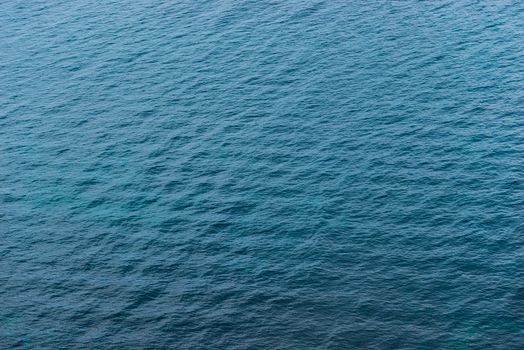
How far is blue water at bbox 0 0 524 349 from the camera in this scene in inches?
4318

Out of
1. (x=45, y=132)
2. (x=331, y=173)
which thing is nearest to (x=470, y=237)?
(x=331, y=173)

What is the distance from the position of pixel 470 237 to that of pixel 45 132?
290 ft

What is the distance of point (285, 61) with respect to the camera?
557 feet

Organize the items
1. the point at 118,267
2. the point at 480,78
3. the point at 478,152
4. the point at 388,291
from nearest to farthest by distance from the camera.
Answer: the point at 388,291 → the point at 118,267 → the point at 478,152 → the point at 480,78

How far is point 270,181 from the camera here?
134500 mm

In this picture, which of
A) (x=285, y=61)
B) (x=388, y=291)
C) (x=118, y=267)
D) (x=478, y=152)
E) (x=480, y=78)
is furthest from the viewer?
(x=285, y=61)

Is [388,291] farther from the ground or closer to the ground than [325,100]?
closer to the ground

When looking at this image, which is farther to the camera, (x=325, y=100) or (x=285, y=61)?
(x=285, y=61)

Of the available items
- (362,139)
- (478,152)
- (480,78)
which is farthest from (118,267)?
(480,78)

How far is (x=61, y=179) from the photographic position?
142250mm

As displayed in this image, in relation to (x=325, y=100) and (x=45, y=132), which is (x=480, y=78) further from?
(x=45, y=132)

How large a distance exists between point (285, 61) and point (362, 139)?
36.4m

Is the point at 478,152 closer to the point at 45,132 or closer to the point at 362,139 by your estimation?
the point at 362,139

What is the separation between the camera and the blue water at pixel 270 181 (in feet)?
360
